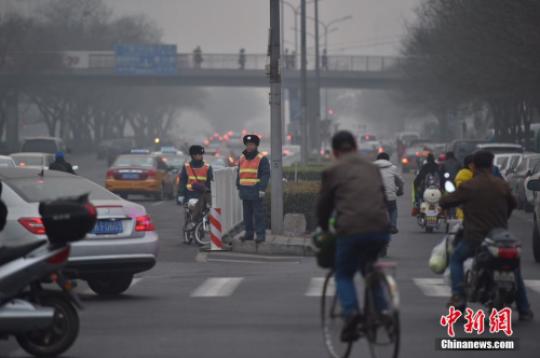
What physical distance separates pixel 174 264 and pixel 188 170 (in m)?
4.42

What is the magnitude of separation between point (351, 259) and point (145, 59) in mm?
83197

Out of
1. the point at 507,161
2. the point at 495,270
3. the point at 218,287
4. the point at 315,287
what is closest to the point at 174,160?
the point at 507,161

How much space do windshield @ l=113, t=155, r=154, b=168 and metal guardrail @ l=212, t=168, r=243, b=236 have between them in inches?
534

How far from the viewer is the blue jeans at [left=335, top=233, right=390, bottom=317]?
10.1 m

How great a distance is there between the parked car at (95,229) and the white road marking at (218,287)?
851 mm

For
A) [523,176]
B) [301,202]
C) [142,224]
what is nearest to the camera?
[142,224]

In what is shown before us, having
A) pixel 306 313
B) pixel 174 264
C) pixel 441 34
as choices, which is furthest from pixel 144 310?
pixel 441 34

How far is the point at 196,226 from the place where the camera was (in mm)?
25406

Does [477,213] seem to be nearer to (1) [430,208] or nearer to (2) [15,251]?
(2) [15,251]

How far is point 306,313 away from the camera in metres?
13.9

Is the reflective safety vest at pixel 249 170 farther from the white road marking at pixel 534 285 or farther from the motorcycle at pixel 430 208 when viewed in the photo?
the motorcycle at pixel 430 208

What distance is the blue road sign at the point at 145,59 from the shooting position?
9181 centimetres

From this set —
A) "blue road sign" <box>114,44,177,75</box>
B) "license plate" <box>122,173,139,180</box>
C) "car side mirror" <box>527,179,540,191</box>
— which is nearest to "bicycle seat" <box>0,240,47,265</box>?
"car side mirror" <box>527,179,540,191</box>

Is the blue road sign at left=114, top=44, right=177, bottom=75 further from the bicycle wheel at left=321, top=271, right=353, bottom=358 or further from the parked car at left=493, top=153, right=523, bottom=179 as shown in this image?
the bicycle wheel at left=321, top=271, right=353, bottom=358
